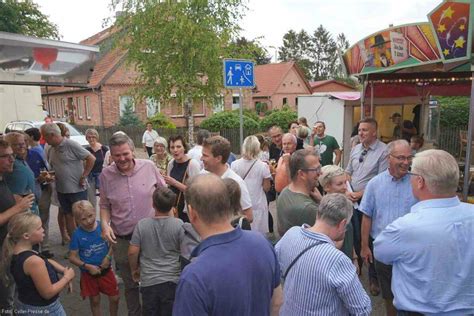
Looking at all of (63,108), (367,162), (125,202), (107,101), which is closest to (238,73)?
(367,162)

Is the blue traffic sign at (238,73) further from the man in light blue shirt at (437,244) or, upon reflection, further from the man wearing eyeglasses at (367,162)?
the man in light blue shirt at (437,244)

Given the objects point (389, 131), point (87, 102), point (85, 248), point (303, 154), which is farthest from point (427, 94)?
point (87, 102)

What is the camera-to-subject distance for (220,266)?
4.63 ft

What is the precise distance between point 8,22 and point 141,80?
731 centimetres

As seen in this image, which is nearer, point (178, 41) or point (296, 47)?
point (178, 41)

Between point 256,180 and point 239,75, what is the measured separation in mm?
2304

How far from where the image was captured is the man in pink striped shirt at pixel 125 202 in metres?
3.22

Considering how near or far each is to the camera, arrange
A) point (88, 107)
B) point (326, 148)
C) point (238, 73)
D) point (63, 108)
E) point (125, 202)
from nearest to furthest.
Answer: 1. point (125, 202)
2. point (238, 73)
3. point (326, 148)
4. point (88, 107)
5. point (63, 108)

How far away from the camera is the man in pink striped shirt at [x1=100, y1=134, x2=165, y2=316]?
3.22m

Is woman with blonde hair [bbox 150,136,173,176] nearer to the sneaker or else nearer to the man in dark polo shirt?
the sneaker

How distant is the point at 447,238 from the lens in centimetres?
189

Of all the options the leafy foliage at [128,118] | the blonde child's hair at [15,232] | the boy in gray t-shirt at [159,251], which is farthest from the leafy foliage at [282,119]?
the blonde child's hair at [15,232]

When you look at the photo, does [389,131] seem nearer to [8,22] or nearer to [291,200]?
[291,200]

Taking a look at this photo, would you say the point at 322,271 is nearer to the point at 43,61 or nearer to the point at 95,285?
the point at 95,285
